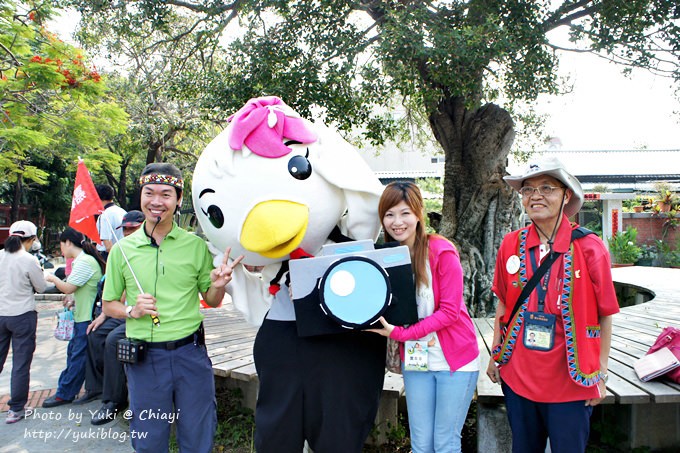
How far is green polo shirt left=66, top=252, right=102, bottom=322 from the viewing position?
14.9ft

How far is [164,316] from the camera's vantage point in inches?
105

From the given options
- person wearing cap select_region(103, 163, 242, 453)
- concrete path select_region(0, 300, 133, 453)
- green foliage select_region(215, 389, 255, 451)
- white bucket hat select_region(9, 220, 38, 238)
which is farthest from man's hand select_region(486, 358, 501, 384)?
white bucket hat select_region(9, 220, 38, 238)

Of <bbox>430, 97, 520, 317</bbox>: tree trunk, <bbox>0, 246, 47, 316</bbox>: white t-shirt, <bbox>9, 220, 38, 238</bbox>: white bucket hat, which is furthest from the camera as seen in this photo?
<bbox>430, 97, 520, 317</bbox>: tree trunk

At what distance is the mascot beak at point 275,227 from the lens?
225 cm

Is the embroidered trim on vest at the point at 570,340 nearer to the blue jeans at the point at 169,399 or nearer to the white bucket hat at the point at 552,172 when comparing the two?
the white bucket hat at the point at 552,172

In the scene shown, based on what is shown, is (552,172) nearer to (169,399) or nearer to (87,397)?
(169,399)

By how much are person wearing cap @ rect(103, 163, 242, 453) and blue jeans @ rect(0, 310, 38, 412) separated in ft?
6.93

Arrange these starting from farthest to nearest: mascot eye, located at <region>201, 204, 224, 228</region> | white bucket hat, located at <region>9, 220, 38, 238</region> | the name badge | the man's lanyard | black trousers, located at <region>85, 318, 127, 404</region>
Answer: white bucket hat, located at <region>9, 220, 38, 238</region> → black trousers, located at <region>85, 318, 127, 404</region> → mascot eye, located at <region>201, 204, 224, 228</region> → the name badge → the man's lanyard

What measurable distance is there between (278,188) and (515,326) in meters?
1.26

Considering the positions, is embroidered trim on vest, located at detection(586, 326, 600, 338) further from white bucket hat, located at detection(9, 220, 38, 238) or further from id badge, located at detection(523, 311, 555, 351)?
white bucket hat, located at detection(9, 220, 38, 238)

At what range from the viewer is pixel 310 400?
2355 millimetres

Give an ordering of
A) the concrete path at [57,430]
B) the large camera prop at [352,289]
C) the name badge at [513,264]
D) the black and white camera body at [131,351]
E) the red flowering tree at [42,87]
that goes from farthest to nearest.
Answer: the red flowering tree at [42,87], the concrete path at [57,430], the black and white camera body at [131,351], the name badge at [513,264], the large camera prop at [352,289]

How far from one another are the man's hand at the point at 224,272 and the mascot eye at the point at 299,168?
49 cm

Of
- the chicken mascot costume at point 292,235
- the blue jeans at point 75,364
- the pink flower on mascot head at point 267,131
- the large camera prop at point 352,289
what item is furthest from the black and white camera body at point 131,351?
the blue jeans at point 75,364
